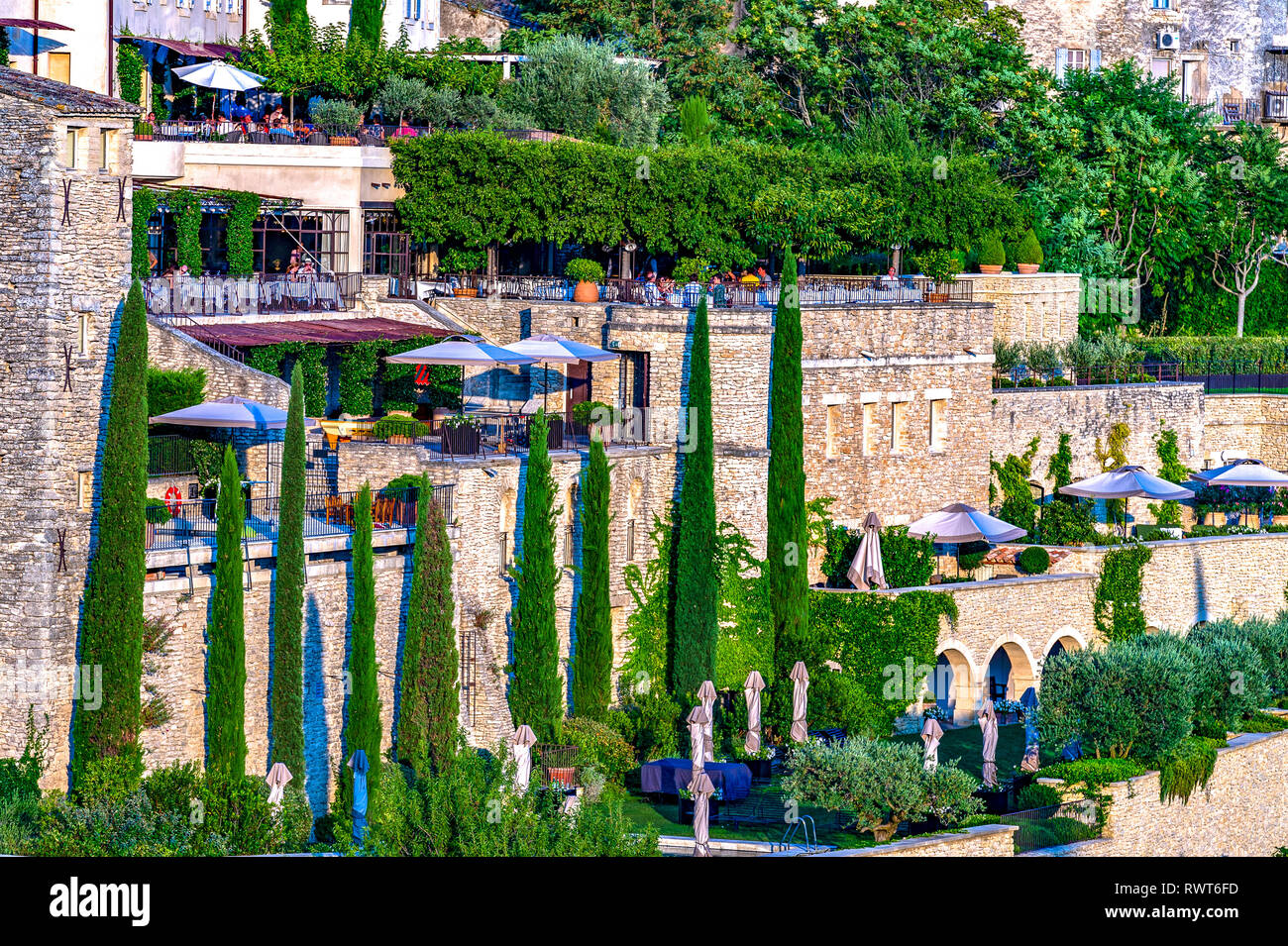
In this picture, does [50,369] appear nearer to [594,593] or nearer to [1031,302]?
[594,593]

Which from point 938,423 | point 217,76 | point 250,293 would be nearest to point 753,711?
point 938,423

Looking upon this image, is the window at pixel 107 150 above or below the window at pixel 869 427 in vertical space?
above

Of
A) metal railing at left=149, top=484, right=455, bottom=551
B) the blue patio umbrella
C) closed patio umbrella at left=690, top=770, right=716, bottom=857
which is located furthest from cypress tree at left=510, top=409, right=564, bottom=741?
closed patio umbrella at left=690, top=770, right=716, bottom=857

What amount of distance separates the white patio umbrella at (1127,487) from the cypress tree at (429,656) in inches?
835

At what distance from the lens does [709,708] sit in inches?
1656

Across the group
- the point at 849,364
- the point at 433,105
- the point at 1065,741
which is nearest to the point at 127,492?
the point at 1065,741

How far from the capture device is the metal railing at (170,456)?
41250mm

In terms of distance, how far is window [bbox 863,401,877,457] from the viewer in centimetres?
5291

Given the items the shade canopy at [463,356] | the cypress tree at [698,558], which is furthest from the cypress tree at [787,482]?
the shade canopy at [463,356]

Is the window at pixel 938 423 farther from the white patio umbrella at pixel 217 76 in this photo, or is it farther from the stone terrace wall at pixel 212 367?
the white patio umbrella at pixel 217 76

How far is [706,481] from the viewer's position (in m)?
46.4

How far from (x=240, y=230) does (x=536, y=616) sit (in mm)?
14430

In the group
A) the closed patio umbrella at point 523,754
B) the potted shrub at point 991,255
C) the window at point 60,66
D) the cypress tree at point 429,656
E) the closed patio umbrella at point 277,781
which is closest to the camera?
the closed patio umbrella at point 277,781
